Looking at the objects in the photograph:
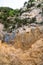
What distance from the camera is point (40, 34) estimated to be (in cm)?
3638

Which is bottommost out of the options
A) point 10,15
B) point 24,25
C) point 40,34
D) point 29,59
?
point 29,59

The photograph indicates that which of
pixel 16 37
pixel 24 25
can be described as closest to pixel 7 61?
pixel 16 37

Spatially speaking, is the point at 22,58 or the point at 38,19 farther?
the point at 38,19

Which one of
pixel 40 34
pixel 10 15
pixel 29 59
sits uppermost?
pixel 10 15

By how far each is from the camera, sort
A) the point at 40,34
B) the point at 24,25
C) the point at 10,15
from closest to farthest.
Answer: the point at 40,34, the point at 24,25, the point at 10,15

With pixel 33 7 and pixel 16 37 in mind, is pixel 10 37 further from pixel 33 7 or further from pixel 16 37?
pixel 33 7

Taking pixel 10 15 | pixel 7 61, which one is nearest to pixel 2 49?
pixel 7 61

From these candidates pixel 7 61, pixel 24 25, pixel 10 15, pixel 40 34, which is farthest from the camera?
pixel 10 15

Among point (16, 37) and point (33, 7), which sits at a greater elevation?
point (33, 7)

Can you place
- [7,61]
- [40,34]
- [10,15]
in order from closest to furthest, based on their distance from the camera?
[7,61], [40,34], [10,15]

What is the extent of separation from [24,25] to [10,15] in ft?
24.7

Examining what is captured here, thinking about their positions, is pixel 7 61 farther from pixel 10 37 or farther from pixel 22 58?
pixel 10 37

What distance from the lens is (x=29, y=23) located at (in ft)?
135

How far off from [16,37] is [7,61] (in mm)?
6267
